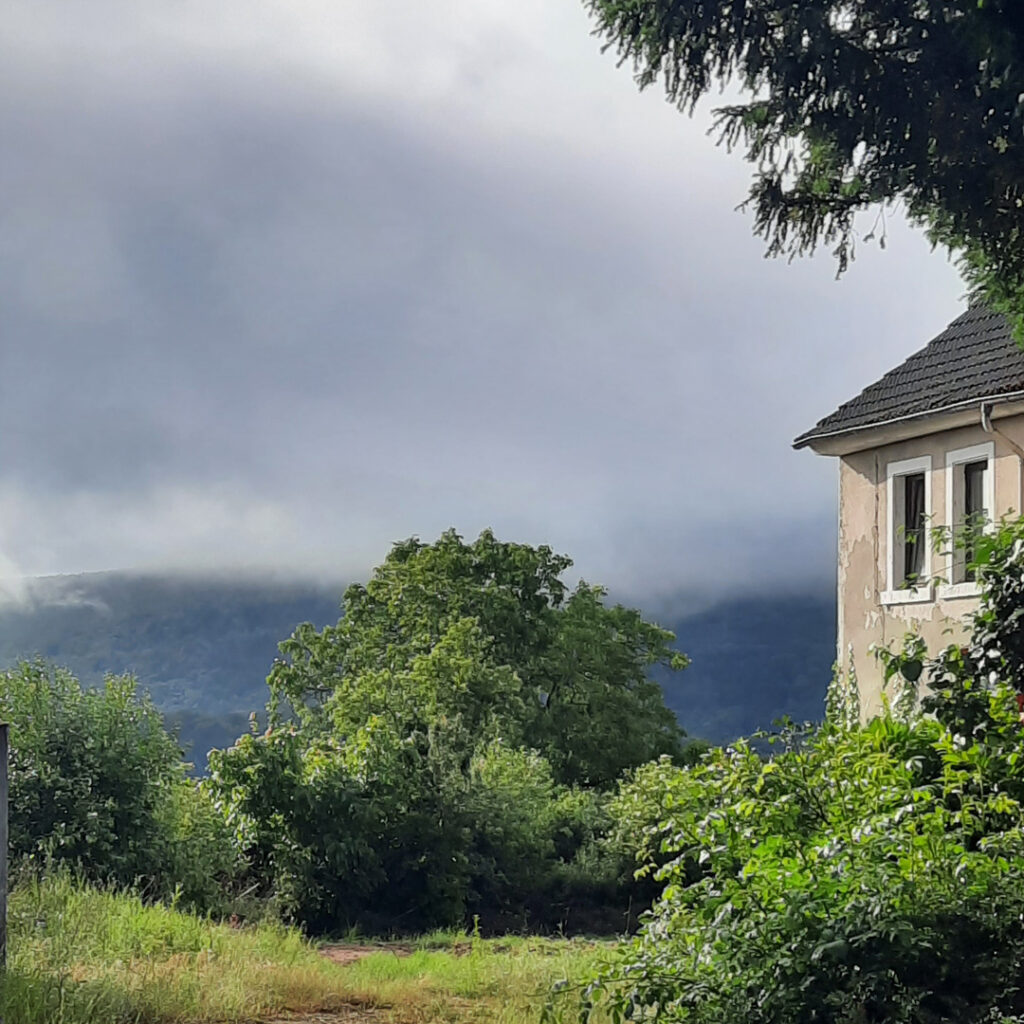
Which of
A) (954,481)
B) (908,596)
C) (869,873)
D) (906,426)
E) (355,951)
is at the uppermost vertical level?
(906,426)

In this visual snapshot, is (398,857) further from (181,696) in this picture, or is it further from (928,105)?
(181,696)

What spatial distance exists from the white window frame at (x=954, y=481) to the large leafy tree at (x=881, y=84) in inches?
369

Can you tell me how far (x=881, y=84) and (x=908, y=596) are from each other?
37.4 feet

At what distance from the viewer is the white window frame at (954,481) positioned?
1650 centimetres

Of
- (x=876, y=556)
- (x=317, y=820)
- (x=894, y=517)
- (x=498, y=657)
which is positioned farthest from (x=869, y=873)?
(x=498, y=657)

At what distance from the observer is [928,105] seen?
6965mm

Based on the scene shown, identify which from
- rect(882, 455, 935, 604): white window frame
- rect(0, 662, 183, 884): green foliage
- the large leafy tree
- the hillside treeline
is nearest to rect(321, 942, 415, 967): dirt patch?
the hillside treeline

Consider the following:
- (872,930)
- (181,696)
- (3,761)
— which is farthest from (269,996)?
(181,696)

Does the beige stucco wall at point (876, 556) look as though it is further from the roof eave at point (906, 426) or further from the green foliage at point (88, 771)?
the green foliage at point (88, 771)

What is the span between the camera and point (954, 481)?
17.2m

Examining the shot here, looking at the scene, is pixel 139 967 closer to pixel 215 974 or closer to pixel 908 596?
pixel 215 974

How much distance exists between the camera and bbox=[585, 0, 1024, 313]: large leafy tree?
6.89 metres

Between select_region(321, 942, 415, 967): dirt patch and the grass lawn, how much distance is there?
0.11 meters

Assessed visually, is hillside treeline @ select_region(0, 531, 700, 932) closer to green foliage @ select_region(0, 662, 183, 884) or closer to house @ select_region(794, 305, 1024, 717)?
green foliage @ select_region(0, 662, 183, 884)
